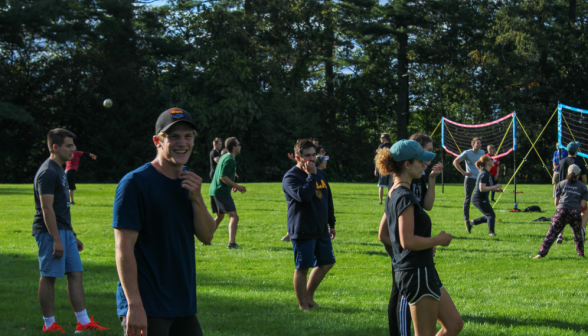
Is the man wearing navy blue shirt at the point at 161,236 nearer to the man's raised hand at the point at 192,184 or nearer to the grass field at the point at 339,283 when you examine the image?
the man's raised hand at the point at 192,184

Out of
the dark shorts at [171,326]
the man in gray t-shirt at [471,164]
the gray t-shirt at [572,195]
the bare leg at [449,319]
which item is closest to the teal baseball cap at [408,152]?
the bare leg at [449,319]

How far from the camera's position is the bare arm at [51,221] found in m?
5.07

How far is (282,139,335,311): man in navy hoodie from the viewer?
5992mm

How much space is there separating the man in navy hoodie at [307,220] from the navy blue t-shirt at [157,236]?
2990mm

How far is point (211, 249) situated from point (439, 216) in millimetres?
7376

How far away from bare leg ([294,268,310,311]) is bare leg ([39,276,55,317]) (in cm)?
241

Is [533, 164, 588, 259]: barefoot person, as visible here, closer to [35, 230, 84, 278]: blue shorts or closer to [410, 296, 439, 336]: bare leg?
[410, 296, 439, 336]: bare leg

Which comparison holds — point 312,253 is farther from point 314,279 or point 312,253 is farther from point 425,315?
point 425,315

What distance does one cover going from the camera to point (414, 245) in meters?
3.72

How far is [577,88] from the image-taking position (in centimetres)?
3938

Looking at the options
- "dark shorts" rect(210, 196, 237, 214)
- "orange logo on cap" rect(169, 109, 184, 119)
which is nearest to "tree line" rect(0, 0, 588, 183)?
"dark shorts" rect(210, 196, 237, 214)

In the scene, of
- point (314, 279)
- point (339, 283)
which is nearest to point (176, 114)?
point (314, 279)

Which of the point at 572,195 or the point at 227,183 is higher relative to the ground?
the point at 227,183

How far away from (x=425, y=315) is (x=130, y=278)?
1.99 m
